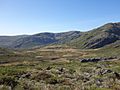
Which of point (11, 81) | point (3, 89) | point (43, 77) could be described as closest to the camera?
point (3, 89)

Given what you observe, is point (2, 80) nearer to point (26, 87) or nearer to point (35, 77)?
point (26, 87)

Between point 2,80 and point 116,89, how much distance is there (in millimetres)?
9037

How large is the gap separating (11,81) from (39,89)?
405 cm

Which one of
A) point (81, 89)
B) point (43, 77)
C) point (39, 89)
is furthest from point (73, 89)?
point (43, 77)

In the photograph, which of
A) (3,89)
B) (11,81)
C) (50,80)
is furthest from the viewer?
(50,80)

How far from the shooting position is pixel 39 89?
52.3 feet

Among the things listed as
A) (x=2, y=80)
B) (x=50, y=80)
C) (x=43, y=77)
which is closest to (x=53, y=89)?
(x=2, y=80)

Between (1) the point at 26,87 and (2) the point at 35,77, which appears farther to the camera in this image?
(2) the point at 35,77

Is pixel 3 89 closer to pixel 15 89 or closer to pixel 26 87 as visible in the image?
pixel 15 89

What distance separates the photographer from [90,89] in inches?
636

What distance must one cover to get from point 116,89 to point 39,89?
4849 millimetres

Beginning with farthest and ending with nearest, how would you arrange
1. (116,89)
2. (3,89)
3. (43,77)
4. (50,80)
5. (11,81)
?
(43,77)
(50,80)
(11,81)
(116,89)
(3,89)

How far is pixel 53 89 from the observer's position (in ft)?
53.3

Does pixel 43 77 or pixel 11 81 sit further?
pixel 43 77
